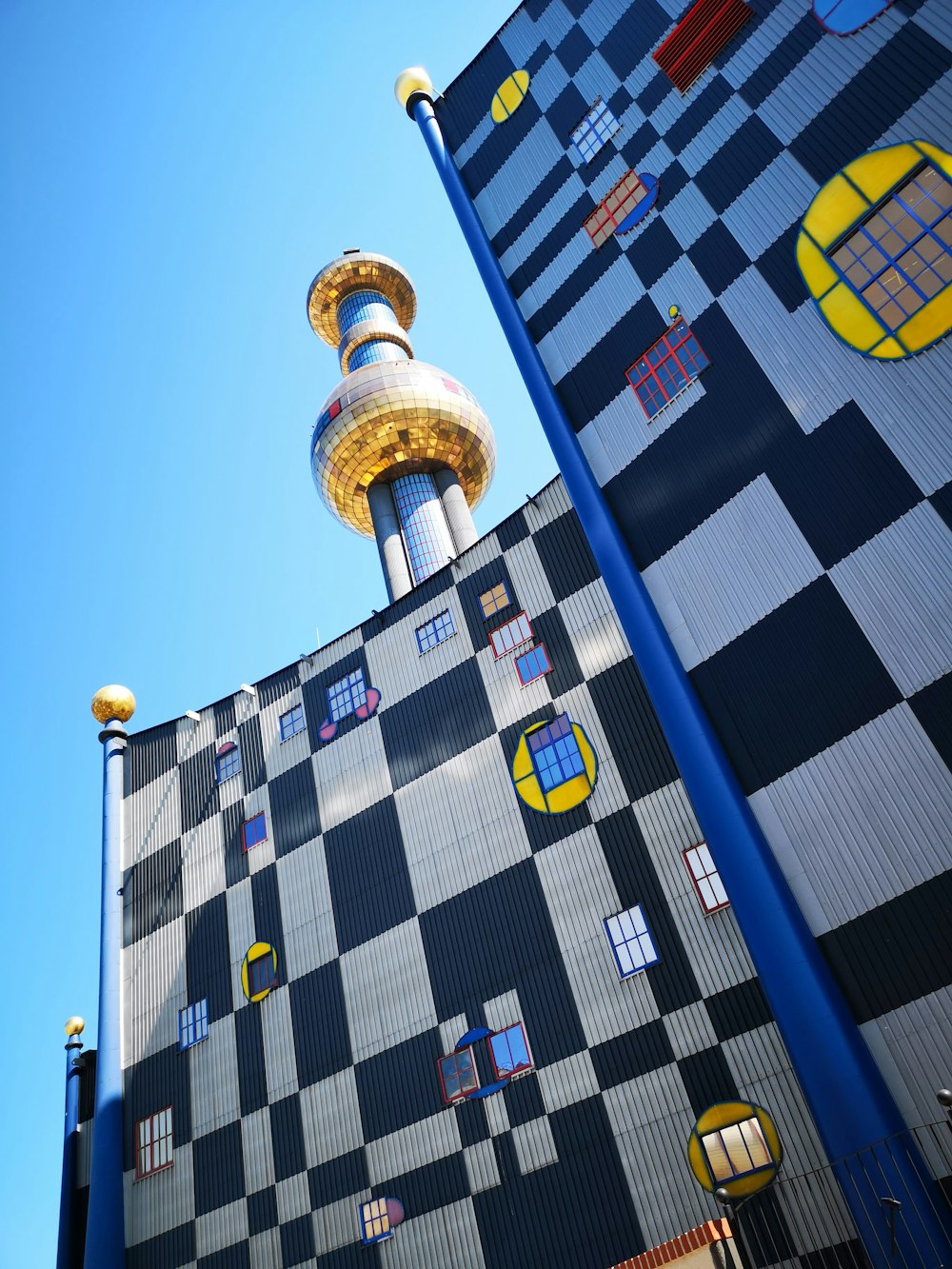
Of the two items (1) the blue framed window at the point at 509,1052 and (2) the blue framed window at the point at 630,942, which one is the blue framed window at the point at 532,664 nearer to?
(2) the blue framed window at the point at 630,942

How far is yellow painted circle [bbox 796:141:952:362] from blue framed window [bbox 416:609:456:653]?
440 inches

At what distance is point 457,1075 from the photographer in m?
17.5

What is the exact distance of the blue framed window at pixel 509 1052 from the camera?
16.9 m

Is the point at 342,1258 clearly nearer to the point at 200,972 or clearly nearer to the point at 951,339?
the point at 200,972

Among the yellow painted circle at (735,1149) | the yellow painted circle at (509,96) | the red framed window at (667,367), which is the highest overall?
the yellow painted circle at (509,96)

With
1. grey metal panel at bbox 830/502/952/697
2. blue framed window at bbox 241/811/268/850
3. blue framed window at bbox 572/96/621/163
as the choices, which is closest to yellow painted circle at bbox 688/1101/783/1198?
grey metal panel at bbox 830/502/952/697

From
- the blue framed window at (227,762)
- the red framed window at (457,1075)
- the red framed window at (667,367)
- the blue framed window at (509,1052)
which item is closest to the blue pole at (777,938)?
the red framed window at (667,367)

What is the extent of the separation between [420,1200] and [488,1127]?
1987 millimetres

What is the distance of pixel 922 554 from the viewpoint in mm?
12633

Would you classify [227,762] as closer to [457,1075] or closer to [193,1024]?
[193,1024]

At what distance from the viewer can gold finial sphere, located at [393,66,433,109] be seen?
23688 mm

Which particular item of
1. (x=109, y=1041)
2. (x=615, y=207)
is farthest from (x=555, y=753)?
(x=109, y=1041)

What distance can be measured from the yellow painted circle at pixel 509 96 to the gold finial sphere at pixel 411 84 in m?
2.28

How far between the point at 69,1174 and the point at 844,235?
27.2 m
